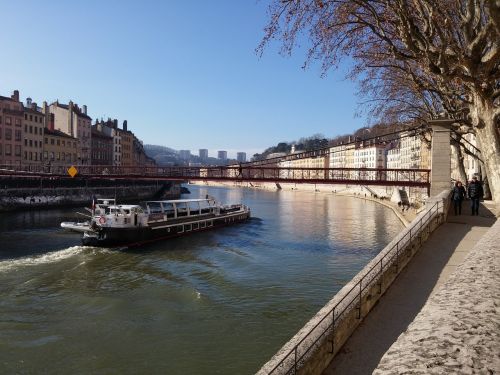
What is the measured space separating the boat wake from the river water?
0.15 feet

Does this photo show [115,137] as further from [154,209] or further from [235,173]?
[154,209]

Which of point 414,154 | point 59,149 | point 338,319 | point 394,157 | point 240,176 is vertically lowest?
point 338,319

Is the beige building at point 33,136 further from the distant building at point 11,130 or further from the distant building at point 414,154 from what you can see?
the distant building at point 414,154

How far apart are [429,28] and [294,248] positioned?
A: 18.3 m

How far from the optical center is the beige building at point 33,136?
7025cm

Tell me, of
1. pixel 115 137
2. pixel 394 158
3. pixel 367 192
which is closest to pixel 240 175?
pixel 367 192

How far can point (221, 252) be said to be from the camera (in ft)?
92.5

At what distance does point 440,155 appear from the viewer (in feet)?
62.5

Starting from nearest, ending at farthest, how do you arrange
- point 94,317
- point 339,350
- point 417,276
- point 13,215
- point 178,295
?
point 339,350 → point 417,276 → point 94,317 → point 178,295 → point 13,215

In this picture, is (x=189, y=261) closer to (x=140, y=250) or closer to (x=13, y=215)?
(x=140, y=250)

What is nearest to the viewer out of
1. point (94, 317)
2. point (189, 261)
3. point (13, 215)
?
point (94, 317)

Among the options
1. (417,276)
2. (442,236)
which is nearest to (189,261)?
(442,236)

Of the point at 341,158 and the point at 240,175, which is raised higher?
the point at 341,158

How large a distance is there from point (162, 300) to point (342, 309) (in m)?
11.2
